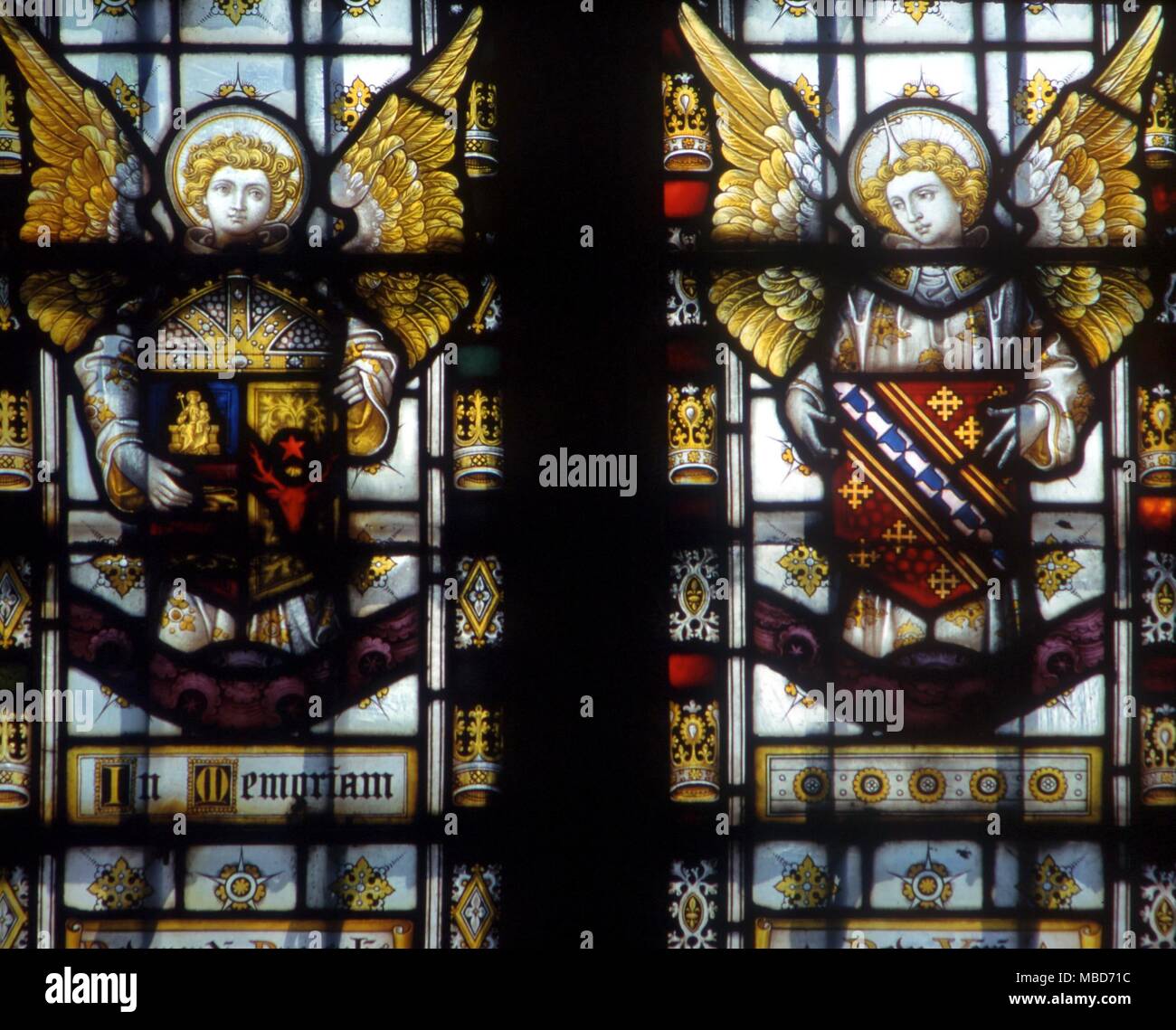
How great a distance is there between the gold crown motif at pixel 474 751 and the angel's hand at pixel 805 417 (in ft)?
3.99

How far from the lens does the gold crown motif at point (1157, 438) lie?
413 cm

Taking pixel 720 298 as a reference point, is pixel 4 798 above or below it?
below

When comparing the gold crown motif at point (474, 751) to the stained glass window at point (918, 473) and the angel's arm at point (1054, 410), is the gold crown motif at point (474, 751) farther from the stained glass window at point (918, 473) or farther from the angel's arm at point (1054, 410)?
the angel's arm at point (1054, 410)

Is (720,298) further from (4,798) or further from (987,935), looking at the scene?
(4,798)

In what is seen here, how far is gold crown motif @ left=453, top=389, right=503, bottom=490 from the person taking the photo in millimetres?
4109

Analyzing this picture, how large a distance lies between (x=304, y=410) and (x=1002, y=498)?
2092mm

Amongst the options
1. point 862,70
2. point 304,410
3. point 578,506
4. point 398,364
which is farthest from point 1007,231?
point 304,410

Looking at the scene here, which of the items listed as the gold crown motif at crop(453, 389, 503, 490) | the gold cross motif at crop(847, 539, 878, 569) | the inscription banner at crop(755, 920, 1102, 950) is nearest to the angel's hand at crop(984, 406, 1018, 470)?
the gold cross motif at crop(847, 539, 878, 569)

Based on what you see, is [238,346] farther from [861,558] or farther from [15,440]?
[861,558]

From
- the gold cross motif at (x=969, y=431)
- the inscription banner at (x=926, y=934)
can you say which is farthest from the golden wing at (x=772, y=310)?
the inscription banner at (x=926, y=934)

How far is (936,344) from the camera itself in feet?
13.7

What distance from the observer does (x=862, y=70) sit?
428 centimetres

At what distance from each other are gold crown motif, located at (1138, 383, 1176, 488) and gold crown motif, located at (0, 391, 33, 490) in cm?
330
